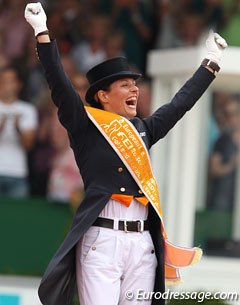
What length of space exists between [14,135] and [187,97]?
4.31 meters

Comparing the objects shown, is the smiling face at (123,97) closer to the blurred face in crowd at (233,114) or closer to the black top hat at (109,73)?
the black top hat at (109,73)

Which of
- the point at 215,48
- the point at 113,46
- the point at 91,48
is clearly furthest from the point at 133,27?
the point at 215,48

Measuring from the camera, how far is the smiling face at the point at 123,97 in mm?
5527

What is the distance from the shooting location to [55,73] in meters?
5.18

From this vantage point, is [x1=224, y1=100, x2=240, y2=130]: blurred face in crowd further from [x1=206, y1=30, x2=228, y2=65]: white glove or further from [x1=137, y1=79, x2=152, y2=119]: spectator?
[x1=206, y1=30, x2=228, y2=65]: white glove

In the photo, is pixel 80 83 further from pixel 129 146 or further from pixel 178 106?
pixel 129 146

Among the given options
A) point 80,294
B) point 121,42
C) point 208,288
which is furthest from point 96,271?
point 121,42

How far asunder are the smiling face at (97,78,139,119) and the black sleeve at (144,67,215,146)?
5.4 inches

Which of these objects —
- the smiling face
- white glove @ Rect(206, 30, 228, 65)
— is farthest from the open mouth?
white glove @ Rect(206, 30, 228, 65)

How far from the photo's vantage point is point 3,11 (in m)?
10.4

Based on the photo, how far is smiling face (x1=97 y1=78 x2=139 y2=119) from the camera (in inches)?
218

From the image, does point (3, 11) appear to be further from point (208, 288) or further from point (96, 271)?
point (96, 271)

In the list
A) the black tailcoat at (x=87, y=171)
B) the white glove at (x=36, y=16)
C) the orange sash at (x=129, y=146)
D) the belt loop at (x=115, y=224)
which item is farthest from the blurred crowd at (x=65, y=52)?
the white glove at (x=36, y=16)

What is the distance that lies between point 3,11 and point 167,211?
2.45 meters
